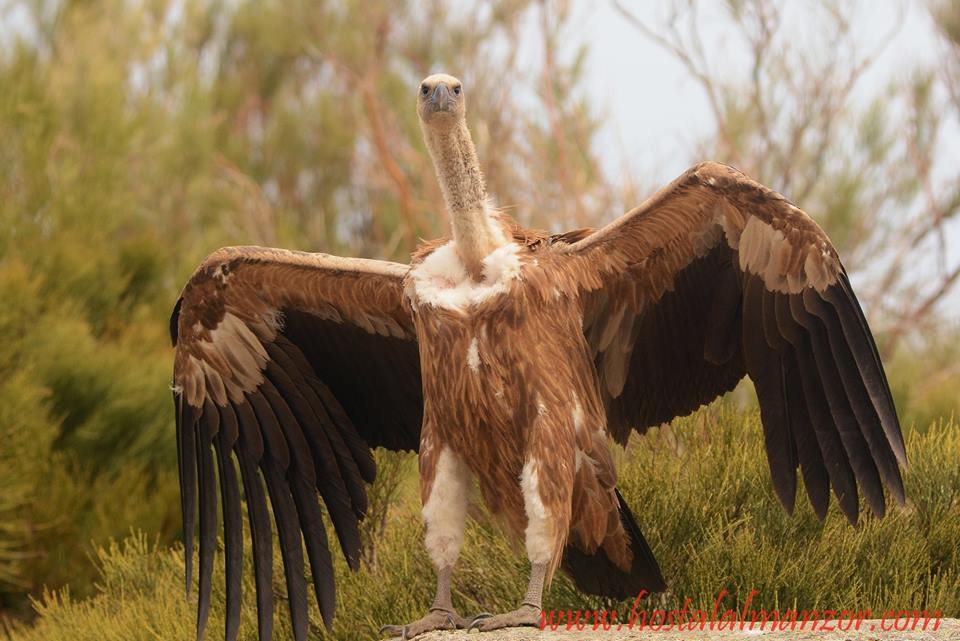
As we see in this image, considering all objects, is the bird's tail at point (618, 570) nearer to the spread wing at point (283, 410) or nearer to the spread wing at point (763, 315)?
the spread wing at point (763, 315)

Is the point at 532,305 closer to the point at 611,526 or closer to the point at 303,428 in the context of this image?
the point at 611,526

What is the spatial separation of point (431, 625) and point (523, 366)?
0.92 meters

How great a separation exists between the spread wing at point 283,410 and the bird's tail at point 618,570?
3.03 ft

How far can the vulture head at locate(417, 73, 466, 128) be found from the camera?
505 centimetres

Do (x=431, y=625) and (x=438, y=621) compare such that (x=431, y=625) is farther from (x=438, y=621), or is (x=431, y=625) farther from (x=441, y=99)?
(x=441, y=99)

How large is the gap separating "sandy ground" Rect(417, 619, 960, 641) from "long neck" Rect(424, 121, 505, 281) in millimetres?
1257

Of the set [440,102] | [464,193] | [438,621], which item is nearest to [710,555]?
[438,621]

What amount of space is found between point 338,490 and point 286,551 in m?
0.32

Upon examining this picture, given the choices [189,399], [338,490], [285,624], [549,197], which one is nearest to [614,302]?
[338,490]

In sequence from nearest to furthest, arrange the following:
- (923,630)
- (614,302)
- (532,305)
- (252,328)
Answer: (923,630)
(532,305)
(614,302)
(252,328)

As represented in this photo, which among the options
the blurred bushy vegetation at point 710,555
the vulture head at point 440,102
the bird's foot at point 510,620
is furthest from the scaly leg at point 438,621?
the vulture head at point 440,102

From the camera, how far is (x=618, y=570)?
5.37 metres

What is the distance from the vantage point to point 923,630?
14.7ft

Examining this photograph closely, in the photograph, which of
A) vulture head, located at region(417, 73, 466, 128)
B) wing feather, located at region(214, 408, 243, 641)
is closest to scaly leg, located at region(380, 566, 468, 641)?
wing feather, located at region(214, 408, 243, 641)
